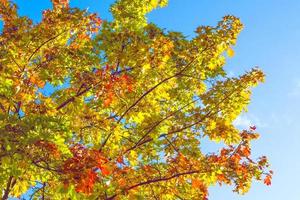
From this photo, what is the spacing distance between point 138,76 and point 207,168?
3069mm

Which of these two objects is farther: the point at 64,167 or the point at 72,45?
the point at 72,45

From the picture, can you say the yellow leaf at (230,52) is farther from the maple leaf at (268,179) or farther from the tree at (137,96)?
the maple leaf at (268,179)

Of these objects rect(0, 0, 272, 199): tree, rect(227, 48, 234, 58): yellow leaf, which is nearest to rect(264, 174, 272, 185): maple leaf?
rect(0, 0, 272, 199): tree

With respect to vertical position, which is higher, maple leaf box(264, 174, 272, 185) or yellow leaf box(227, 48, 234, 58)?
yellow leaf box(227, 48, 234, 58)

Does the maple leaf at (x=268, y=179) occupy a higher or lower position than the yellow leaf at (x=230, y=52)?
lower

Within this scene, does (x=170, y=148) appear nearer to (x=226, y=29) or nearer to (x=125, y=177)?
(x=125, y=177)

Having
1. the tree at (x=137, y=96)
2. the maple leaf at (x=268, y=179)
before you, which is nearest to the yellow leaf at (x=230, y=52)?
the tree at (x=137, y=96)

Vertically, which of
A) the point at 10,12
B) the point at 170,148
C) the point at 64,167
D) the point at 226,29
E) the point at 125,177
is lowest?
the point at 64,167

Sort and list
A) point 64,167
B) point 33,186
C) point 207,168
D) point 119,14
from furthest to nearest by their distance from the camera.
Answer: point 119,14
point 33,186
point 207,168
point 64,167

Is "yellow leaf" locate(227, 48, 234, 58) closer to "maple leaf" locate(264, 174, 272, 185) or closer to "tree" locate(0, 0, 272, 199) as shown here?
"tree" locate(0, 0, 272, 199)

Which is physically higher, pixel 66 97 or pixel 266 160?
pixel 66 97

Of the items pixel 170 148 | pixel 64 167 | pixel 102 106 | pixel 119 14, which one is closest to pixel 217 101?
pixel 170 148

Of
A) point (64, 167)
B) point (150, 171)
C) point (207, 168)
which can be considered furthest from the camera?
point (150, 171)

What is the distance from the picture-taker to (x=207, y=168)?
10.6 meters
